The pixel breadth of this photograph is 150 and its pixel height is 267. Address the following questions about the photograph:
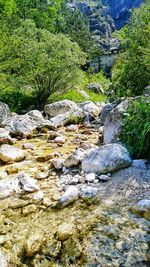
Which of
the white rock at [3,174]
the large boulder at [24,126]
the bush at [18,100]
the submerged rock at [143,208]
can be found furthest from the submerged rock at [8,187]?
the bush at [18,100]

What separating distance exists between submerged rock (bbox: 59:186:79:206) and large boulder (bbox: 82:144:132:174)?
0.87 metres

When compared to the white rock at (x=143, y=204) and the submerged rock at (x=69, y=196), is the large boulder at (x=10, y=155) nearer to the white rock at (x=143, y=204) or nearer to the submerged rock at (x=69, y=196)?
the submerged rock at (x=69, y=196)

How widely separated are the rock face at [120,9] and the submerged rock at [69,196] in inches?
4291

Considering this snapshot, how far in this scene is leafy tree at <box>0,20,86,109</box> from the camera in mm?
15555

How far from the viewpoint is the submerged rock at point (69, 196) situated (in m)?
5.35

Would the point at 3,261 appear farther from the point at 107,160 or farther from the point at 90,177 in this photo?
the point at 107,160

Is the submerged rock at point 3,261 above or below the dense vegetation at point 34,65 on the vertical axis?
below

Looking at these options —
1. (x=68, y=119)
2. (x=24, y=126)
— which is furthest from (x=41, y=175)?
(x=68, y=119)

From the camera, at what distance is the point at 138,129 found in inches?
272

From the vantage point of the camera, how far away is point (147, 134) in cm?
656

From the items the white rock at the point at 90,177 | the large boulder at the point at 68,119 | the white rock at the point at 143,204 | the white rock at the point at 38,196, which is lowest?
the white rock at the point at 38,196

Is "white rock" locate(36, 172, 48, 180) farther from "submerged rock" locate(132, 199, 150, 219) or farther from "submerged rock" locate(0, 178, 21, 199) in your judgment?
"submerged rock" locate(132, 199, 150, 219)

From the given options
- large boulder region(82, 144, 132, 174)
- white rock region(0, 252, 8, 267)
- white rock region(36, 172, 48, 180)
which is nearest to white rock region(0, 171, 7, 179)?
white rock region(36, 172, 48, 180)

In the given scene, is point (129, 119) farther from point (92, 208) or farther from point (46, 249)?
point (46, 249)
